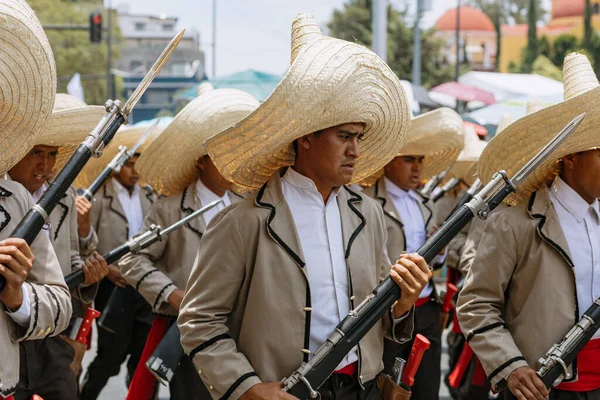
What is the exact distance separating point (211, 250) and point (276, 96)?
25.6 inches

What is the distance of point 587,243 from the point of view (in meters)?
4.44

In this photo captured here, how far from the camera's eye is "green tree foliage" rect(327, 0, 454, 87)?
155 ft

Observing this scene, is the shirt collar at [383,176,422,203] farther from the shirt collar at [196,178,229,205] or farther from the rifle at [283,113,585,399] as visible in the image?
the rifle at [283,113,585,399]

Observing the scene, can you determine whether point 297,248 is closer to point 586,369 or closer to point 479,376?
point 586,369

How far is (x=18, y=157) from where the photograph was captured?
352cm

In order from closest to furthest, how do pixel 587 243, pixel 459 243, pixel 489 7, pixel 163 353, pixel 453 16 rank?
1. pixel 587 243
2. pixel 163 353
3. pixel 459 243
4. pixel 453 16
5. pixel 489 7

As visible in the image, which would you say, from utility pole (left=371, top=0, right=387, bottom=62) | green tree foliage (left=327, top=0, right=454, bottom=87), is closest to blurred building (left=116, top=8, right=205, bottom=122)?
green tree foliage (left=327, top=0, right=454, bottom=87)

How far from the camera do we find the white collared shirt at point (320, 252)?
3.78 meters

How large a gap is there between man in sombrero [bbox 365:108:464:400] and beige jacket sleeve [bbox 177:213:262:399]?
103 inches

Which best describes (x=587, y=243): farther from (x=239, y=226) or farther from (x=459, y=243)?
(x=459, y=243)

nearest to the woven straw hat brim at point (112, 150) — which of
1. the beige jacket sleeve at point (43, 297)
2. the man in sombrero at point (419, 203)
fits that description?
the man in sombrero at point (419, 203)

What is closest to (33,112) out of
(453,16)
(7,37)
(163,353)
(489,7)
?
(7,37)

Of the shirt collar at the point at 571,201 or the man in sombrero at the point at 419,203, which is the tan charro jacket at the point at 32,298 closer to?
the shirt collar at the point at 571,201

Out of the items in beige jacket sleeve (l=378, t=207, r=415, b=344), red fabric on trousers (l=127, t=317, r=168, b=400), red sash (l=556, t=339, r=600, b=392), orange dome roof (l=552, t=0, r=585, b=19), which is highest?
beige jacket sleeve (l=378, t=207, r=415, b=344)
